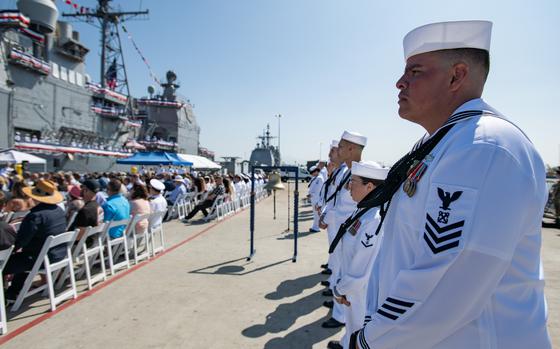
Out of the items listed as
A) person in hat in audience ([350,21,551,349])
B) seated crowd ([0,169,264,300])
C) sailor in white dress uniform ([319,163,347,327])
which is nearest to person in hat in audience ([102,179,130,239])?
seated crowd ([0,169,264,300])

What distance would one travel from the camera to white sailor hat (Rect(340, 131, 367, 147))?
4.15m

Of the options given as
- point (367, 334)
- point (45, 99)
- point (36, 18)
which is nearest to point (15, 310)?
point (367, 334)

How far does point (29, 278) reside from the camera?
154 inches

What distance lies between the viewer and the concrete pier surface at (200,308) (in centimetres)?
339

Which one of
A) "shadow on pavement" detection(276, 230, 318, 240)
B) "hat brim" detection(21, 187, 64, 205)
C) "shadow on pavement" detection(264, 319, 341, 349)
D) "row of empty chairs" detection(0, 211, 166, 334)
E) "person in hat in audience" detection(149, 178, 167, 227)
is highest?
"hat brim" detection(21, 187, 64, 205)

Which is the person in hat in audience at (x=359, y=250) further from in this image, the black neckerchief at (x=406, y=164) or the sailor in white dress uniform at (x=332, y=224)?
the black neckerchief at (x=406, y=164)

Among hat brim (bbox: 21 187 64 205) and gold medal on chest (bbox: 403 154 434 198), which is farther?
hat brim (bbox: 21 187 64 205)

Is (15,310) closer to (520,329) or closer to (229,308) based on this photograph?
(229,308)

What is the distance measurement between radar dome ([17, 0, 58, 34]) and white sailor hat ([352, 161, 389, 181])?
33468 millimetres

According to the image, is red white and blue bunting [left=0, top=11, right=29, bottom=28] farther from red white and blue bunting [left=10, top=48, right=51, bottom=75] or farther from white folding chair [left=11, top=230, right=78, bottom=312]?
white folding chair [left=11, top=230, right=78, bottom=312]

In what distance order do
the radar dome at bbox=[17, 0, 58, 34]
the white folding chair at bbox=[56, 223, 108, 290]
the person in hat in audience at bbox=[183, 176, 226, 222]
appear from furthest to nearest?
the radar dome at bbox=[17, 0, 58, 34], the person in hat in audience at bbox=[183, 176, 226, 222], the white folding chair at bbox=[56, 223, 108, 290]

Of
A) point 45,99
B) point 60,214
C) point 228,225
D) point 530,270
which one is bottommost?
point 228,225

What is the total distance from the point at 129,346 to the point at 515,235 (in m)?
3.63

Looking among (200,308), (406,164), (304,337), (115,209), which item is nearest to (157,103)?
(115,209)
